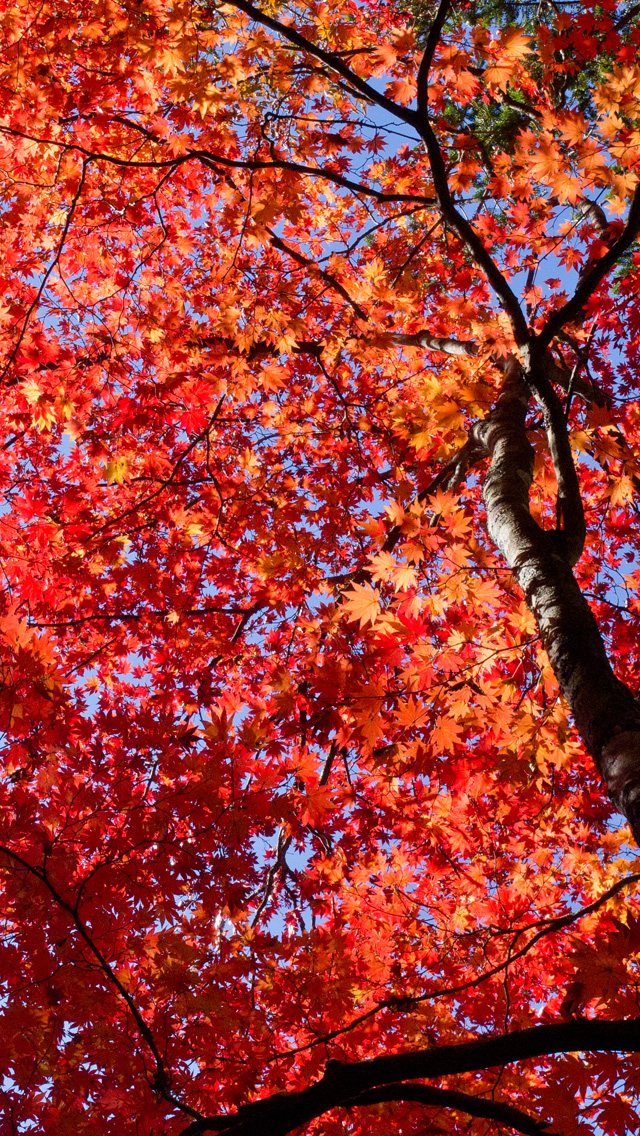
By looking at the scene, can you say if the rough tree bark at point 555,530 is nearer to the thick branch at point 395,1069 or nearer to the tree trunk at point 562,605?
the tree trunk at point 562,605

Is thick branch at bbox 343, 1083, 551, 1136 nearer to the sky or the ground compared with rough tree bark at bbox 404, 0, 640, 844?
nearer to the ground

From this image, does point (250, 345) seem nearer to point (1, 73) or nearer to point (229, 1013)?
point (1, 73)

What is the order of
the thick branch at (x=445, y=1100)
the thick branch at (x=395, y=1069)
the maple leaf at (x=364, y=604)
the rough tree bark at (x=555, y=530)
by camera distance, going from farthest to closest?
the maple leaf at (x=364, y=604)
the rough tree bark at (x=555, y=530)
the thick branch at (x=445, y=1100)
the thick branch at (x=395, y=1069)

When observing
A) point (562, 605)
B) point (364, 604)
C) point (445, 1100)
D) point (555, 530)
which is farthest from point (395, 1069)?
point (555, 530)

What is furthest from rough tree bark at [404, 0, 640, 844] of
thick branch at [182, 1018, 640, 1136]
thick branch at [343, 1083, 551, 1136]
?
thick branch at [343, 1083, 551, 1136]

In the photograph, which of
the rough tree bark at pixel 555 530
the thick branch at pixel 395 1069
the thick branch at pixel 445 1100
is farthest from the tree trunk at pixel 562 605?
the thick branch at pixel 445 1100

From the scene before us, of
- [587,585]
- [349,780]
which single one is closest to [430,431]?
[349,780]

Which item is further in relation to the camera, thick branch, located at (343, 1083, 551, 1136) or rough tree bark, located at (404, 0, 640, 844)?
rough tree bark, located at (404, 0, 640, 844)

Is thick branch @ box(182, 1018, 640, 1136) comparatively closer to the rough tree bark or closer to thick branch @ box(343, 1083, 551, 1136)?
thick branch @ box(343, 1083, 551, 1136)

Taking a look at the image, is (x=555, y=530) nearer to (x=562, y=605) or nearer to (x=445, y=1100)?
(x=562, y=605)

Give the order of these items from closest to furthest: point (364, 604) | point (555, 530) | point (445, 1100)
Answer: point (445, 1100)
point (555, 530)
point (364, 604)

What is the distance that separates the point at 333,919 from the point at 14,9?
27.6 ft

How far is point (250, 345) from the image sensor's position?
5.58 m

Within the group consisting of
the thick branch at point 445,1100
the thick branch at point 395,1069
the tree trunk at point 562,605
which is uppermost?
the tree trunk at point 562,605
